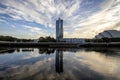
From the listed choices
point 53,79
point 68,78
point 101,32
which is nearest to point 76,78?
point 68,78

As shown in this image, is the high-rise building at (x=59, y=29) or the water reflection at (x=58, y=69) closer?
the water reflection at (x=58, y=69)

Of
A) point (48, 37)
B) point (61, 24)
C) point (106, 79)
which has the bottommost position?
point (106, 79)

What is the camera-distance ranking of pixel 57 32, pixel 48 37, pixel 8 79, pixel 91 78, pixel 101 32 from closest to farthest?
pixel 8 79 → pixel 91 78 → pixel 48 37 → pixel 57 32 → pixel 101 32

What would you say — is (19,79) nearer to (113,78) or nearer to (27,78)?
(27,78)

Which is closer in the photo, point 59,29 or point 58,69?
point 58,69

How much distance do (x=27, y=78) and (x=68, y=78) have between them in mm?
3266

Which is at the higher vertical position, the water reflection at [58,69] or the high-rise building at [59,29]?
the high-rise building at [59,29]

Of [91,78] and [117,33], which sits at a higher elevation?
[117,33]

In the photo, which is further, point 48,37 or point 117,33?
point 117,33

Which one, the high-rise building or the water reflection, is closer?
the water reflection

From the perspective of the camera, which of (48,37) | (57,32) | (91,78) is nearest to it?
(91,78)

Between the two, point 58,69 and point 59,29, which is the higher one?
point 59,29

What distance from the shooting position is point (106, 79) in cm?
1153

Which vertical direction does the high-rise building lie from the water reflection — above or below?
above
